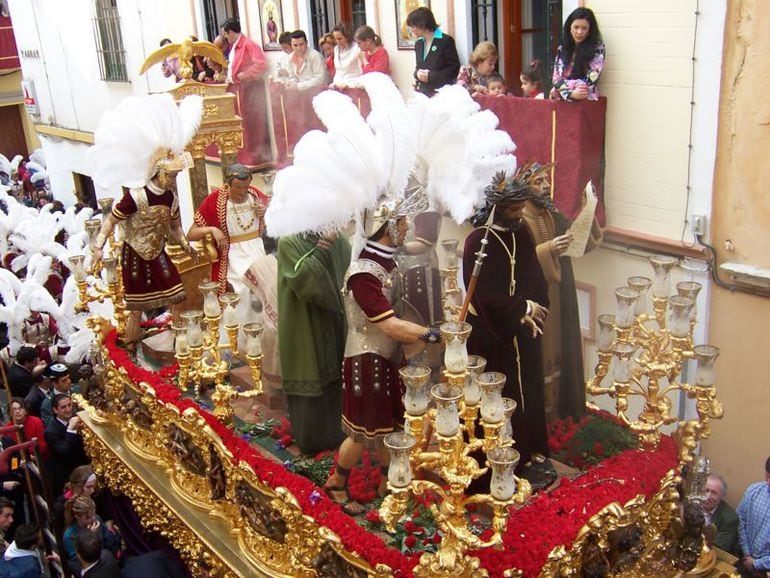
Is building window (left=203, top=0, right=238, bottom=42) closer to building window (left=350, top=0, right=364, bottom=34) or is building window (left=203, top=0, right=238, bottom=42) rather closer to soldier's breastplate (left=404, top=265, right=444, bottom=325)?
building window (left=350, top=0, right=364, bottom=34)

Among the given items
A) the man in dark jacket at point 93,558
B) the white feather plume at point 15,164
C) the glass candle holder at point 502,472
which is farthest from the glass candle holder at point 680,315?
the white feather plume at point 15,164

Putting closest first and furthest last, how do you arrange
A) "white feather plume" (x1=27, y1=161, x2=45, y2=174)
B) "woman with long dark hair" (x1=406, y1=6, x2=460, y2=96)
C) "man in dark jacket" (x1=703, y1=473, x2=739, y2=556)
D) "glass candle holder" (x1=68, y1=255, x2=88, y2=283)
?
1. "man in dark jacket" (x1=703, y1=473, x2=739, y2=556)
2. "glass candle holder" (x1=68, y1=255, x2=88, y2=283)
3. "woman with long dark hair" (x1=406, y1=6, x2=460, y2=96)
4. "white feather plume" (x1=27, y1=161, x2=45, y2=174)

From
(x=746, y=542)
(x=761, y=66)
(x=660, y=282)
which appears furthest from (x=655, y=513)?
(x=761, y=66)

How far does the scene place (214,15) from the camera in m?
12.6

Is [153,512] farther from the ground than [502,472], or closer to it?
closer to it

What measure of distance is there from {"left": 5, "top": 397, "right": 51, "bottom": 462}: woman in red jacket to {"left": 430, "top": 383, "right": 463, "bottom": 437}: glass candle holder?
3671mm

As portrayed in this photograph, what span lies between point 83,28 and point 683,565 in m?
14.9

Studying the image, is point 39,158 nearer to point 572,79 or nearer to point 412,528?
point 572,79

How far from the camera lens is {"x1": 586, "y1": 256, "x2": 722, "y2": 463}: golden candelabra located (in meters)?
4.07

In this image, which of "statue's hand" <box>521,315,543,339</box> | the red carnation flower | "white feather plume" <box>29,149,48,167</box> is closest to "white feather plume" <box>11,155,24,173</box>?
"white feather plume" <box>29,149,48,167</box>

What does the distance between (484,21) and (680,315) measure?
4.78 meters

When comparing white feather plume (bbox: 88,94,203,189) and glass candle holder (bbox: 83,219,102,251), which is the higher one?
white feather plume (bbox: 88,94,203,189)

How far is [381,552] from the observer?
12.4 feet

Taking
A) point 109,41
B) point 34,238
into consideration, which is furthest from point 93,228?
point 109,41
